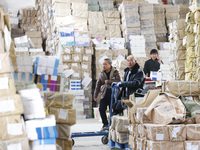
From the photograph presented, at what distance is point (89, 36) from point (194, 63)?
510cm

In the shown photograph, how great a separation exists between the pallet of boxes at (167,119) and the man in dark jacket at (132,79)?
34.6 inches

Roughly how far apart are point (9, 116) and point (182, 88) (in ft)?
8.95

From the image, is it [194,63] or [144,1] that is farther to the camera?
[144,1]

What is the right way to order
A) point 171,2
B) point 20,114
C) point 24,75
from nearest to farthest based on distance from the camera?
point 20,114
point 24,75
point 171,2

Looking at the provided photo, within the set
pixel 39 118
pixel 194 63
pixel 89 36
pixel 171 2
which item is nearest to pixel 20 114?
pixel 39 118

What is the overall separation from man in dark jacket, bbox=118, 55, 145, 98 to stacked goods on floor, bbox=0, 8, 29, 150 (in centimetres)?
300

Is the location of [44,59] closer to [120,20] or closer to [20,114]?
[20,114]

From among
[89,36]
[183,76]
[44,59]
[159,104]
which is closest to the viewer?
[44,59]

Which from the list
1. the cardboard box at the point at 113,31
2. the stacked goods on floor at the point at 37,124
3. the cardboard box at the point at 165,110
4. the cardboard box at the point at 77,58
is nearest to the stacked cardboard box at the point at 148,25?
the cardboard box at the point at 113,31

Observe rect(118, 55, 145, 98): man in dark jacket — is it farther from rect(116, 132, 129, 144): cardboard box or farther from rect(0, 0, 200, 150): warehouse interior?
rect(116, 132, 129, 144): cardboard box

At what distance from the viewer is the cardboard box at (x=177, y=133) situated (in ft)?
14.3

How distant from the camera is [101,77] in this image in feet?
25.6

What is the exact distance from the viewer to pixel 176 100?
4707 millimetres

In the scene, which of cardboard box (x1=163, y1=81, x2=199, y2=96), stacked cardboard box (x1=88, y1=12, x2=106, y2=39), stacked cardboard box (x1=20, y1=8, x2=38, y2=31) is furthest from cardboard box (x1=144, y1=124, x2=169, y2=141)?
stacked cardboard box (x1=20, y1=8, x2=38, y2=31)
